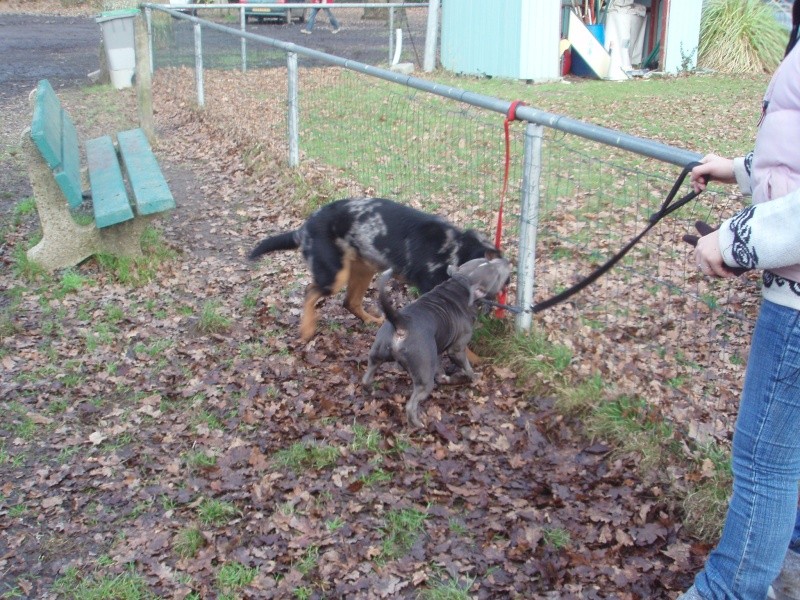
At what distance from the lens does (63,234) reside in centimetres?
680

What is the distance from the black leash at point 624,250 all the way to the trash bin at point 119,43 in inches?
480

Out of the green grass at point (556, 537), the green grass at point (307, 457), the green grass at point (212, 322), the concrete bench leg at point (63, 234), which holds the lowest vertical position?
the green grass at point (307, 457)

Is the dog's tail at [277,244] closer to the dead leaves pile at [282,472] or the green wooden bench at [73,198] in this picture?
the dead leaves pile at [282,472]

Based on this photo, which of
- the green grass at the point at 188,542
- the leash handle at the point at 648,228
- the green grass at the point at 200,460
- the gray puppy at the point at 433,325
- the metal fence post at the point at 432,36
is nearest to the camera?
the leash handle at the point at 648,228

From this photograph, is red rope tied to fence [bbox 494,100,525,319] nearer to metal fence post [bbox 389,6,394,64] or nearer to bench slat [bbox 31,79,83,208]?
bench slat [bbox 31,79,83,208]

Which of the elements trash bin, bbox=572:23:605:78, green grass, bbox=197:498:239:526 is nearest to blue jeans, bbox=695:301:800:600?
green grass, bbox=197:498:239:526

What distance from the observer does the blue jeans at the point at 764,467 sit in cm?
245

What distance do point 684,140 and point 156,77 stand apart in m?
10.2

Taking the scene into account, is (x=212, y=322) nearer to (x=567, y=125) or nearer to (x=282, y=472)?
(x=282, y=472)

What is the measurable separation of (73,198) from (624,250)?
455cm

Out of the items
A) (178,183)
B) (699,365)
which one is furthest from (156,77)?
(699,365)

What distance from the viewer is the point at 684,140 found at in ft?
34.5

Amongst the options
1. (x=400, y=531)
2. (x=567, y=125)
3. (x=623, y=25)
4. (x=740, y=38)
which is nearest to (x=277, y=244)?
(x=567, y=125)

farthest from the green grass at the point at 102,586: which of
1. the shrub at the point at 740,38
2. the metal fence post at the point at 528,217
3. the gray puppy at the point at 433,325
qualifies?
the shrub at the point at 740,38
